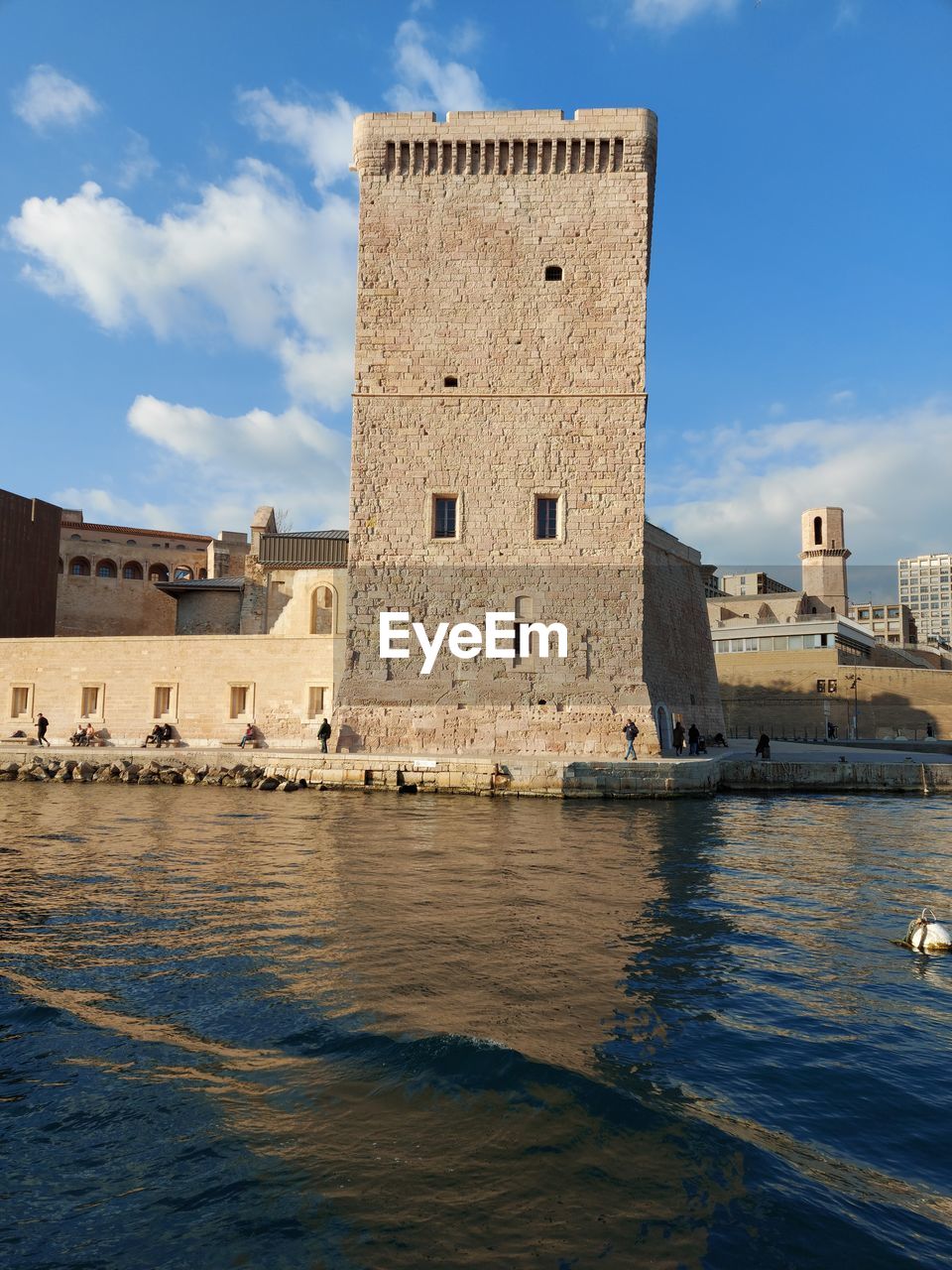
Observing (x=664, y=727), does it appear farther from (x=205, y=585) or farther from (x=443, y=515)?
(x=205, y=585)

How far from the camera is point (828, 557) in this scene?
2343 inches

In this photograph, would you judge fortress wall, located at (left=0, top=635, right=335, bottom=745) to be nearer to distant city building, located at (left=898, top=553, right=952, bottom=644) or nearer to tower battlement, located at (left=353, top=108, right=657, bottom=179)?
tower battlement, located at (left=353, top=108, right=657, bottom=179)

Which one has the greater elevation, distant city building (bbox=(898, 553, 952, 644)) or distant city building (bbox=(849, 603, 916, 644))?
distant city building (bbox=(898, 553, 952, 644))

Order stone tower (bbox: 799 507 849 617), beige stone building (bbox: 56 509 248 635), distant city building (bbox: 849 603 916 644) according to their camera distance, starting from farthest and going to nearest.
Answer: distant city building (bbox: 849 603 916 644)
stone tower (bbox: 799 507 849 617)
beige stone building (bbox: 56 509 248 635)

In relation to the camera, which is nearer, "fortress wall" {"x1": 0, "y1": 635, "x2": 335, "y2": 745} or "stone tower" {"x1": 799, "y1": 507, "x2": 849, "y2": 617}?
"fortress wall" {"x1": 0, "y1": 635, "x2": 335, "y2": 745}

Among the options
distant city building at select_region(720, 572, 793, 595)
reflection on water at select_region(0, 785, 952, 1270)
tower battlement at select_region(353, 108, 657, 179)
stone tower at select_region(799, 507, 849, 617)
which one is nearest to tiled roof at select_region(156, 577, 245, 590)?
tower battlement at select_region(353, 108, 657, 179)

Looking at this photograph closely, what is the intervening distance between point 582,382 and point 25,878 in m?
15.7

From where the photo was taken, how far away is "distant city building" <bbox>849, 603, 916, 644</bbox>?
66.2 m

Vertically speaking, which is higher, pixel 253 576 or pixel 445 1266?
pixel 253 576

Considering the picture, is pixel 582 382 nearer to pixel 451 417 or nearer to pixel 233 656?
pixel 451 417

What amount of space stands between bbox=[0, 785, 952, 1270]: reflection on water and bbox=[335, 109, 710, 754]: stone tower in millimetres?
9905

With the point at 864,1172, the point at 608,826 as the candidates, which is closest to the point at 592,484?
the point at 608,826

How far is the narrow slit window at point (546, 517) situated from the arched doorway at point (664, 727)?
5661 millimetres

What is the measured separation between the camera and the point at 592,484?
64.8 ft
